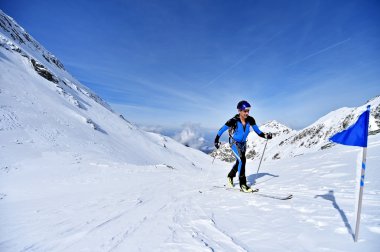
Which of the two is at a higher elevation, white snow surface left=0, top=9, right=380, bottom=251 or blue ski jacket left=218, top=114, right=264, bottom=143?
blue ski jacket left=218, top=114, right=264, bottom=143

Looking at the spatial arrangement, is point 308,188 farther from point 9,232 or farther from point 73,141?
point 73,141

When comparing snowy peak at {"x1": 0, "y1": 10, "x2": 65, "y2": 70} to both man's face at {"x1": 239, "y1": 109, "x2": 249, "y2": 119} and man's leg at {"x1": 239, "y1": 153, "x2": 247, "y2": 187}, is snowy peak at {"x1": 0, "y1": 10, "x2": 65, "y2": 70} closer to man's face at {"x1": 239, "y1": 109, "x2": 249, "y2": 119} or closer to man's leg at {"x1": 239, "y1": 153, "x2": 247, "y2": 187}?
man's face at {"x1": 239, "y1": 109, "x2": 249, "y2": 119}

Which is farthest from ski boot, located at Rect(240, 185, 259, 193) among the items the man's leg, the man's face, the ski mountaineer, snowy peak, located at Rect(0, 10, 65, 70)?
snowy peak, located at Rect(0, 10, 65, 70)

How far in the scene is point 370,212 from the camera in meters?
4.91

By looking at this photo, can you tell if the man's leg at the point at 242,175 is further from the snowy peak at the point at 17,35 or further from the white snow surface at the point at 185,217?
the snowy peak at the point at 17,35

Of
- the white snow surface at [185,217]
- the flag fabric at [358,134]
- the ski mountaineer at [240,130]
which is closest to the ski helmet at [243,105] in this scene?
the ski mountaineer at [240,130]

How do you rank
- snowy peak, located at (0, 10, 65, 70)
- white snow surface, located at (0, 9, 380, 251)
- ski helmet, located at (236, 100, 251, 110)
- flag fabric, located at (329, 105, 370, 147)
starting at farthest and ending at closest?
1. snowy peak, located at (0, 10, 65, 70)
2. ski helmet, located at (236, 100, 251, 110)
3. white snow surface, located at (0, 9, 380, 251)
4. flag fabric, located at (329, 105, 370, 147)

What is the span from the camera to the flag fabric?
3831 millimetres

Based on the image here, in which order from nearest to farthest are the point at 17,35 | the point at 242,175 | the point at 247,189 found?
the point at 247,189, the point at 242,175, the point at 17,35

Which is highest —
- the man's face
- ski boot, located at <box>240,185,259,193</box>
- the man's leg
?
the man's face

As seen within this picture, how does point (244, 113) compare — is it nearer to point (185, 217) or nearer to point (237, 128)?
point (237, 128)

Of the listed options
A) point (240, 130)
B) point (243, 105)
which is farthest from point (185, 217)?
point (243, 105)

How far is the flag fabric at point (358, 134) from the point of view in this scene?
3.83 m

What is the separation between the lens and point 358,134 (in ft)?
13.0
